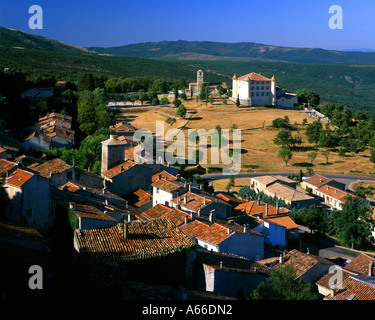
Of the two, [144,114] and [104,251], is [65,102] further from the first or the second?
[104,251]

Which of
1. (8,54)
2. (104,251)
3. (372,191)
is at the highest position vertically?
(8,54)

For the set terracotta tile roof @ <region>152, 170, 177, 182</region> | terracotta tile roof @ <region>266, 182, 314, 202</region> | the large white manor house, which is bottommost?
terracotta tile roof @ <region>266, 182, 314, 202</region>

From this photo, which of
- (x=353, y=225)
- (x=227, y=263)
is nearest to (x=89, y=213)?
(x=227, y=263)

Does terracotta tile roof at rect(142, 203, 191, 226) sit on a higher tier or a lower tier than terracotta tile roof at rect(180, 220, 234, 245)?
higher

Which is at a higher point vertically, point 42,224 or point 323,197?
point 42,224

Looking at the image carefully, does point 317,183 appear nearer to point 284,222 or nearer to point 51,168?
point 284,222

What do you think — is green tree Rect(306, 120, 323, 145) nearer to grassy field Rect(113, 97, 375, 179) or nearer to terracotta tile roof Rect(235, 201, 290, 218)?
grassy field Rect(113, 97, 375, 179)

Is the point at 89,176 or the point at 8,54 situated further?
the point at 8,54

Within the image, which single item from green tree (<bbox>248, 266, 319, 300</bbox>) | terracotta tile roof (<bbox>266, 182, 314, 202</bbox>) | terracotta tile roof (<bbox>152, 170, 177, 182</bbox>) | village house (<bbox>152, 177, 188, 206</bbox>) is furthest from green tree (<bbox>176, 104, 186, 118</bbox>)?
green tree (<bbox>248, 266, 319, 300</bbox>)
